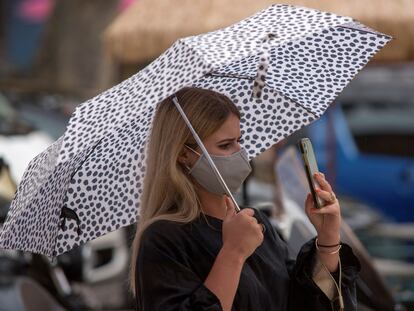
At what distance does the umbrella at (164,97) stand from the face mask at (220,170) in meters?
0.17

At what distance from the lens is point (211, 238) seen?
2994 mm

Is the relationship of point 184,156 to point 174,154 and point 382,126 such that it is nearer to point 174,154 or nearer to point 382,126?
point 174,154

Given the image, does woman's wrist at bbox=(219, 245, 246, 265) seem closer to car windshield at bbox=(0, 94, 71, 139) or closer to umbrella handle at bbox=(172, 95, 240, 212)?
umbrella handle at bbox=(172, 95, 240, 212)

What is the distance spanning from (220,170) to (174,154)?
0.12m

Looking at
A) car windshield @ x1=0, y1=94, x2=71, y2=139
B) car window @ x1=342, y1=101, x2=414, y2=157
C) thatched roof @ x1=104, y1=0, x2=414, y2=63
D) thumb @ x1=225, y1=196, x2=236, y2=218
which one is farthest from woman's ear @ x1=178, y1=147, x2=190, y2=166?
car window @ x1=342, y1=101, x2=414, y2=157

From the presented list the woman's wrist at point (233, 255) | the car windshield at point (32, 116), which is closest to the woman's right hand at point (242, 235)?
the woman's wrist at point (233, 255)

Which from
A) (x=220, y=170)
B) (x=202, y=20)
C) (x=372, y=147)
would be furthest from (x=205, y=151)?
(x=372, y=147)

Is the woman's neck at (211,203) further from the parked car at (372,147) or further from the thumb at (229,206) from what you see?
the parked car at (372,147)

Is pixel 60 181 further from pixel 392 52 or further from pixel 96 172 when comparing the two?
pixel 392 52

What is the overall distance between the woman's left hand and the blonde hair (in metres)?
0.28

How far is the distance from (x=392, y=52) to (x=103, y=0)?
11.0 metres

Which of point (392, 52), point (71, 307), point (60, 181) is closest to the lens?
point (60, 181)

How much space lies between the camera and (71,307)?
19.1 ft

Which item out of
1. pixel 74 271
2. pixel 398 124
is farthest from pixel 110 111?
pixel 398 124
